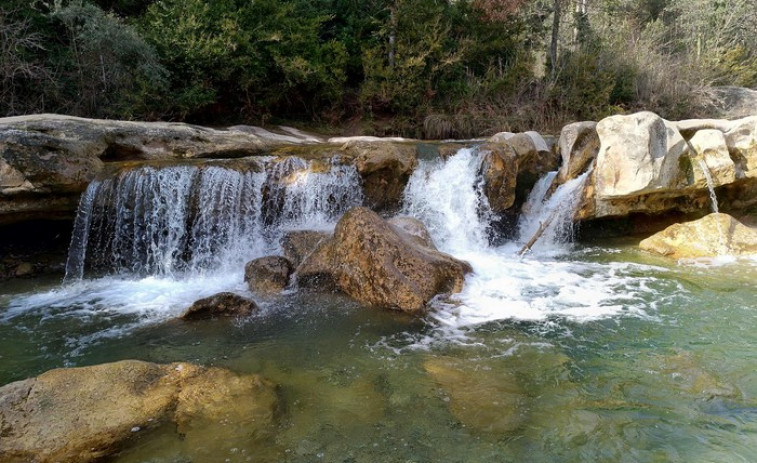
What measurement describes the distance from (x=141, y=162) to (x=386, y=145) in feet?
12.5

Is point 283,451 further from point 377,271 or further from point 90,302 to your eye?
point 90,302

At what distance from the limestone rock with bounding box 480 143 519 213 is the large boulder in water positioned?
2.25m

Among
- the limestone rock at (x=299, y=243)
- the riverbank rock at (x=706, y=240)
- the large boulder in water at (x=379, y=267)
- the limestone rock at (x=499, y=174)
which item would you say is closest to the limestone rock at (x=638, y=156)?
the riverbank rock at (x=706, y=240)

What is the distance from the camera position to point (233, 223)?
7.35 m

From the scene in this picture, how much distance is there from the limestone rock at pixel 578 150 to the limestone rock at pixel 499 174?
2.91ft

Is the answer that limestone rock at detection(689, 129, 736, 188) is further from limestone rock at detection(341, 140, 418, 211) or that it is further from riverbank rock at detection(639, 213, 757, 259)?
limestone rock at detection(341, 140, 418, 211)

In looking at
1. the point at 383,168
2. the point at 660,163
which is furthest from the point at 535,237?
the point at 383,168

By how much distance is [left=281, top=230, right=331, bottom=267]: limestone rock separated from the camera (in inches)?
271

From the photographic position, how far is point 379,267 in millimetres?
5738

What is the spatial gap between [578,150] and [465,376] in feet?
19.2

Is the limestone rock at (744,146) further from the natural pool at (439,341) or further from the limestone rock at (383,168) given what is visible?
the limestone rock at (383,168)

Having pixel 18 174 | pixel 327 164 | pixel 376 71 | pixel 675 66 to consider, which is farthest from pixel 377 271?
pixel 675 66

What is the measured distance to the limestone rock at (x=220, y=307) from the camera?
537 centimetres

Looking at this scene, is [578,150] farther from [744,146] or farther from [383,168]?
[383,168]
